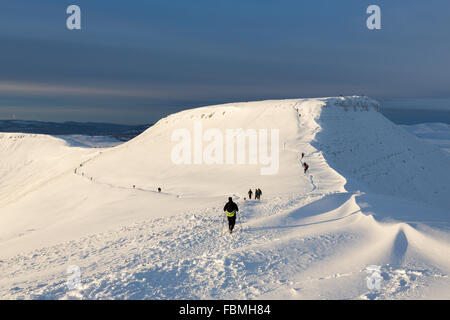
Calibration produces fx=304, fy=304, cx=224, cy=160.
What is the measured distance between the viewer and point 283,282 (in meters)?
8.48

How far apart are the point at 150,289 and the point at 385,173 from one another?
50.0m

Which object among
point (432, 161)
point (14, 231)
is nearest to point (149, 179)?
point (14, 231)

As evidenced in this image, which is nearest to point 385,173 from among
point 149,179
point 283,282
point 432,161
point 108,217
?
point 432,161

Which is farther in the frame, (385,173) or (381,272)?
(385,173)

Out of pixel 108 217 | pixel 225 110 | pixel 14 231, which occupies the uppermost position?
pixel 225 110

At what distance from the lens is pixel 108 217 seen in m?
21.8

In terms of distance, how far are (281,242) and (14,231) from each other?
86.4 feet
